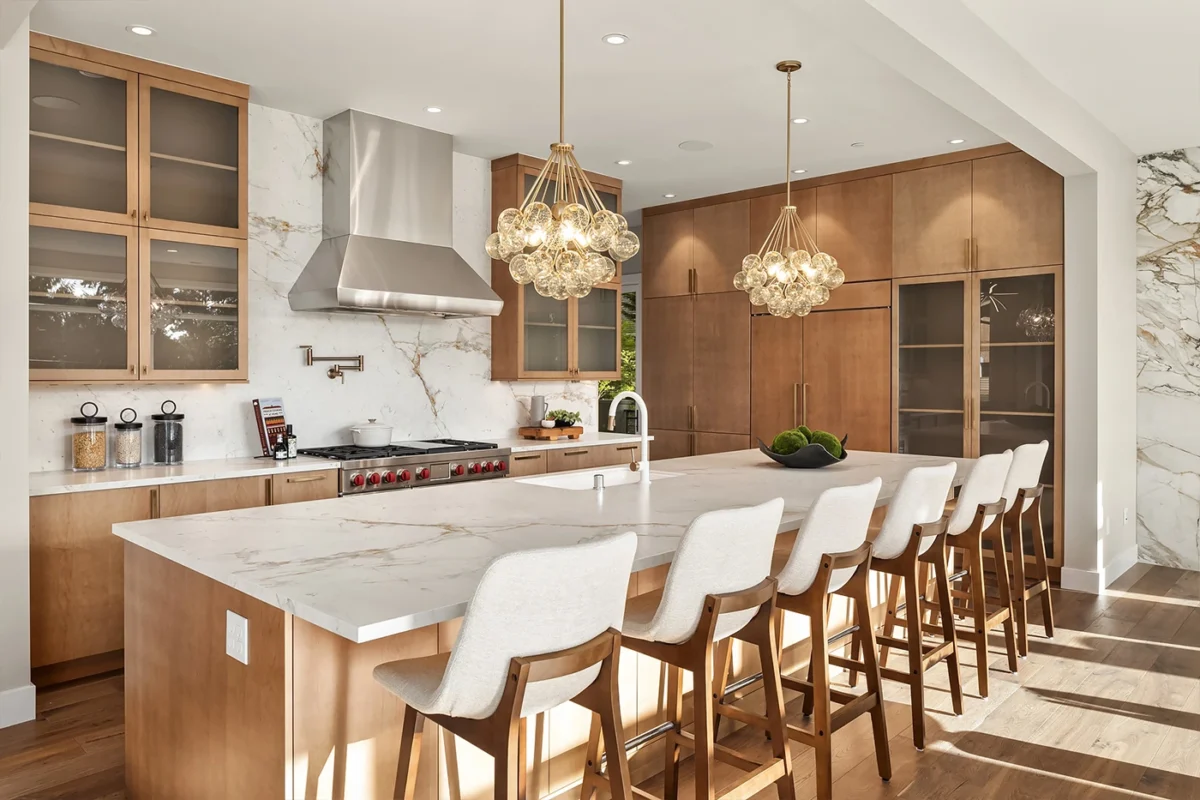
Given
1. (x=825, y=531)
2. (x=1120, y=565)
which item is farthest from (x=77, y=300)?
(x=1120, y=565)

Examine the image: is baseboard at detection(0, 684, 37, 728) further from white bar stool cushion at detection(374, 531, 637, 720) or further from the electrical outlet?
white bar stool cushion at detection(374, 531, 637, 720)

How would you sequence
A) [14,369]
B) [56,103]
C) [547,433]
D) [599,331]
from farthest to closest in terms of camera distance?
[599,331], [547,433], [56,103], [14,369]

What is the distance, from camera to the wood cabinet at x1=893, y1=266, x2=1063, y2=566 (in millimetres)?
4965

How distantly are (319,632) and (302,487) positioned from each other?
7.66 feet

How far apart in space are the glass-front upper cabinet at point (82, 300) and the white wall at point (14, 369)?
1.53ft

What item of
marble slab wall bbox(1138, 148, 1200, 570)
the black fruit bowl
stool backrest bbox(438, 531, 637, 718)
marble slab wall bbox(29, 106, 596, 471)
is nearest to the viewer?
stool backrest bbox(438, 531, 637, 718)

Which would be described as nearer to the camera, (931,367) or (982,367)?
(982,367)

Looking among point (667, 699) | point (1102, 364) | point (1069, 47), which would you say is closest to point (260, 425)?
point (667, 699)

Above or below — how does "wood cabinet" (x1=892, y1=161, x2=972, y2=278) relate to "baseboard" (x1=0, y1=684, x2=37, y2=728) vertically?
above

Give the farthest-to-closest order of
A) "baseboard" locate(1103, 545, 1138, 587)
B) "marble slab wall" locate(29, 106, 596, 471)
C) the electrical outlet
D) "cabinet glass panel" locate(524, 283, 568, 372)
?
"cabinet glass panel" locate(524, 283, 568, 372) < "baseboard" locate(1103, 545, 1138, 587) < "marble slab wall" locate(29, 106, 596, 471) < the electrical outlet

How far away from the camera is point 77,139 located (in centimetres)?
352

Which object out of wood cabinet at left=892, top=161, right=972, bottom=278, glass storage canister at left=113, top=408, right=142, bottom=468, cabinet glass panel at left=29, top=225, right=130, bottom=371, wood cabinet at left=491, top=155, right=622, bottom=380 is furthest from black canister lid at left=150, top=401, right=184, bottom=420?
wood cabinet at left=892, top=161, right=972, bottom=278

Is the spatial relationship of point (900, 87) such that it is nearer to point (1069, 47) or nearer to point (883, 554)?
point (1069, 47)

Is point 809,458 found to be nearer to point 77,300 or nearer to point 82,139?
point 77,300
